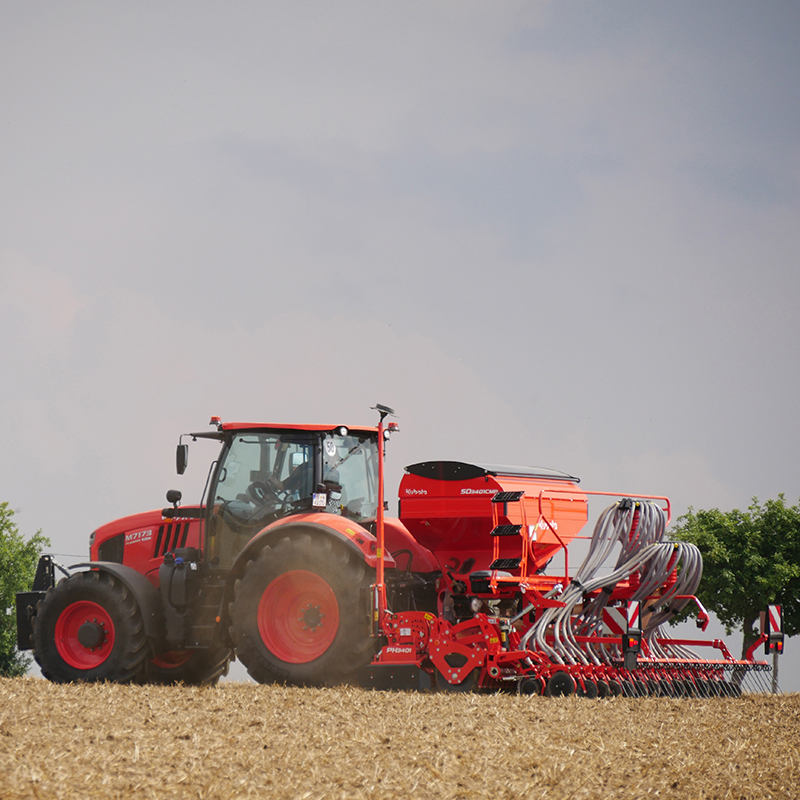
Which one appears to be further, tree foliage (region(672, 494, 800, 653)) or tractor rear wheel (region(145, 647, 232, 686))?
tree foliage (region(672, 494, 800, 653))

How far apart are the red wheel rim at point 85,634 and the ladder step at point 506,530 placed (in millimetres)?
4334

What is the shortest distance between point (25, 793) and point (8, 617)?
1467 inches

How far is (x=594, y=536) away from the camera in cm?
1012

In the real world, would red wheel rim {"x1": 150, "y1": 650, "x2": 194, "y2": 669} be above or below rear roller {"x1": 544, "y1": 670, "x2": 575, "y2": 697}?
below

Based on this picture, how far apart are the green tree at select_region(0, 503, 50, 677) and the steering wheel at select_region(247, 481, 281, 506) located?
30302 mm

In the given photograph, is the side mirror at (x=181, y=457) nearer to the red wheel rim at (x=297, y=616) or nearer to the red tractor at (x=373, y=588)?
the red tractor at (x=373, y=588)

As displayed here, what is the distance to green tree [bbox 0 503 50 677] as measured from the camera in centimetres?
3816

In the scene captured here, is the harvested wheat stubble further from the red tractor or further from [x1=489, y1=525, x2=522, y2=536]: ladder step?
[x1=489, y1=525, x2=522, y2=536]: ladder step

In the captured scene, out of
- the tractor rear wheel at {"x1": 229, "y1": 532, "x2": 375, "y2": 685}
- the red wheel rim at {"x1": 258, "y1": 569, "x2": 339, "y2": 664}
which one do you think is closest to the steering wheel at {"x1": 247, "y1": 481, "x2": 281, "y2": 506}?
the tractor rear wheel at {"x1": 229, "y1": 532, "x2": 375, "y2": 685}

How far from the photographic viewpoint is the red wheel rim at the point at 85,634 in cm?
1055

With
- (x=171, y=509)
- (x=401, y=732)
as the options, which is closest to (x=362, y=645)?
(x=401, y=732)

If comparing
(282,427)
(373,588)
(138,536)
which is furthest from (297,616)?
(138,536)

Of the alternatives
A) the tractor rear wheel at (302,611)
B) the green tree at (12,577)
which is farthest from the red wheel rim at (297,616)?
the green tree at (12,577)

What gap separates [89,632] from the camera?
34.6 feet
